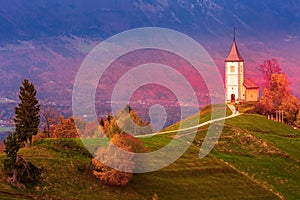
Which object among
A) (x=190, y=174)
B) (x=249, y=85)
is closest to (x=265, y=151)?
(x=190, y=174)

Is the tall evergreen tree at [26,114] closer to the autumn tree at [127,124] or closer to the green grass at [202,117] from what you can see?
the autumn tree at [127,124]

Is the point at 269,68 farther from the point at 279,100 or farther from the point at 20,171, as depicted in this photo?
the point at 20,171

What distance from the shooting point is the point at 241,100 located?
432ft

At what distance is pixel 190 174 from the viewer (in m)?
66.4

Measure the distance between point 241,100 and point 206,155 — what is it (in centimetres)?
5735

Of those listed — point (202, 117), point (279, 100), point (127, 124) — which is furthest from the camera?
point (279, 100)

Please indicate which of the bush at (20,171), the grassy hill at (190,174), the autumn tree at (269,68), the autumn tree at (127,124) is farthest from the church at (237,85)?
the bush at (20,171)

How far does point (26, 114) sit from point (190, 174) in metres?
19.8

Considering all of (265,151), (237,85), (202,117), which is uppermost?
(237,85)

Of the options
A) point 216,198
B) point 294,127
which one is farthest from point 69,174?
point 294,127

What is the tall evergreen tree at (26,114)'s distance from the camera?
2378 inches

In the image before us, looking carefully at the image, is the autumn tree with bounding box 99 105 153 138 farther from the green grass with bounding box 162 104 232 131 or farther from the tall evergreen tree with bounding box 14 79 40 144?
the green grass with bounding box 162 104 232 131

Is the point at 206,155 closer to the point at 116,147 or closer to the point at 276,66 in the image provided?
the point at 116,147

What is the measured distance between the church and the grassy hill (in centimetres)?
4201
